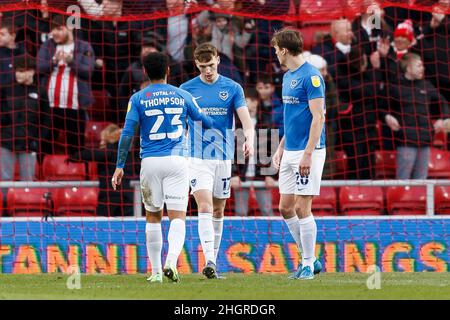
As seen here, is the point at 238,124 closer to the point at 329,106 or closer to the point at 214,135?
the point at 329,106

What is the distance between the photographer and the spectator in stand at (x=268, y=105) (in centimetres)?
1513

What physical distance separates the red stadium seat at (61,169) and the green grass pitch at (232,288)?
3.60 metres

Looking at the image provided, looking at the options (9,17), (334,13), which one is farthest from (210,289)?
(9,17)

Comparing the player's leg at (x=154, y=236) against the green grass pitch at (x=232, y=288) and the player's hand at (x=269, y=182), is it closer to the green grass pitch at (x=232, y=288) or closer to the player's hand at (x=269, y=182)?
the green grass pitch at (x=232, y=288)

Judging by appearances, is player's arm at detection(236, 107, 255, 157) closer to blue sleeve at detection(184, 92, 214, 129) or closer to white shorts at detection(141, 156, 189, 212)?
blue sleeve at detection(184, 92, 214, 129)

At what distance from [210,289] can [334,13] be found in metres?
5.77

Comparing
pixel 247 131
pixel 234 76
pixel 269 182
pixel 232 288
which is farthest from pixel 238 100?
pixel 234 76

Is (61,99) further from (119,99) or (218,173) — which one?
(218,173)

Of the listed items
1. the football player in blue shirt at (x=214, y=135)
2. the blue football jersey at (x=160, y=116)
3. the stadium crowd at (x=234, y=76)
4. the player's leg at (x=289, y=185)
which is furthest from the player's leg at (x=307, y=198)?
the stadium crowd at (x=234, y=76)

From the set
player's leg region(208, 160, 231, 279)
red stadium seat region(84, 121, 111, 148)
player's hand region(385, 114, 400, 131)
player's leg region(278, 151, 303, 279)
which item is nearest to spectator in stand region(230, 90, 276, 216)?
player's hand region(385, 114, 400, 131)

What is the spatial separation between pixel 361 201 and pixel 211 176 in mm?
4147

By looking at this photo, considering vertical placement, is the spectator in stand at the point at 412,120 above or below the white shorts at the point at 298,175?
above

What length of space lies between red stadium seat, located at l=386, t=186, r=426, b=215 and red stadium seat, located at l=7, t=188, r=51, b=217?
4.46m

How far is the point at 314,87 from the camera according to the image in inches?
412
